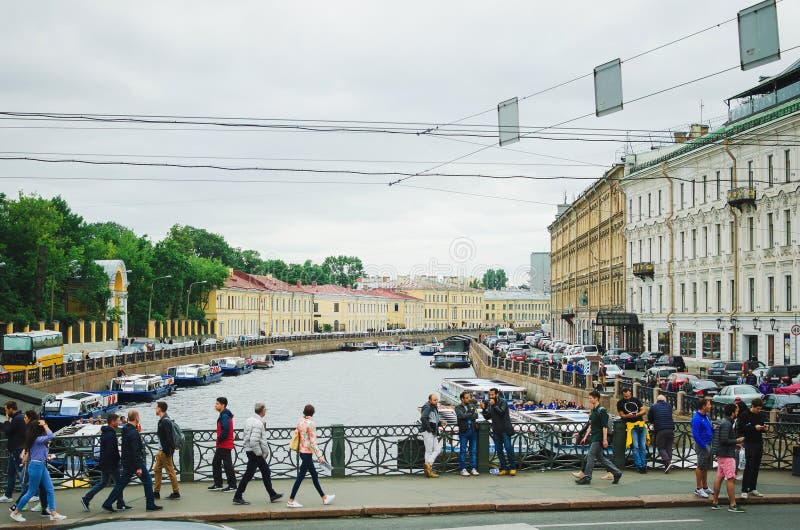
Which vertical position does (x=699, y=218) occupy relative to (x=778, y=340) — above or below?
above

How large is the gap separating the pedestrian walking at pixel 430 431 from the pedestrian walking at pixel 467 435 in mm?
448

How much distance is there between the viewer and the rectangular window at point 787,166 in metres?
40.6

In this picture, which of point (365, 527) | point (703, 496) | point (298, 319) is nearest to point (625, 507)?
point (703, 496)

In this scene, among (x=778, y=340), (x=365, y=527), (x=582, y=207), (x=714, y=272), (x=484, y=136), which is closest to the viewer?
(x=365, y=527)

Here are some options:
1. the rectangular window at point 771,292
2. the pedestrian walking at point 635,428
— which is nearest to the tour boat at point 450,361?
the rectangular window at point 771,292

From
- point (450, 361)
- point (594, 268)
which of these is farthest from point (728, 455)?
point (450, 361)

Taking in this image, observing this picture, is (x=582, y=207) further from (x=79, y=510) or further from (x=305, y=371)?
(x=79, y=510)

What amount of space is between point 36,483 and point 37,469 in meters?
0.20

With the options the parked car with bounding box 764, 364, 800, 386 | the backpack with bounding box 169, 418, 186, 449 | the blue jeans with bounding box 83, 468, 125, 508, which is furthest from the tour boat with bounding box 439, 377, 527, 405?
the blue jeans with bounding box 83, 468, 125, 508

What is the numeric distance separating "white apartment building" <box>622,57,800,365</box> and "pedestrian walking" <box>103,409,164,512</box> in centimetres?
2653

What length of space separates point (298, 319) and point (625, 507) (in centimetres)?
13448

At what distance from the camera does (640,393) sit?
32500 mm

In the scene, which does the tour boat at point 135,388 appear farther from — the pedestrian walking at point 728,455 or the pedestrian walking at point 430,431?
the pedestrian walking at point 728,455

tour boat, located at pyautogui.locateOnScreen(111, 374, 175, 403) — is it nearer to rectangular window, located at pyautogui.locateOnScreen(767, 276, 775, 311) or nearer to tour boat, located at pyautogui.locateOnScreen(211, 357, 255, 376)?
tour boat, located at pyautogui.locateOnScreen(211, 357, 255, 376)
